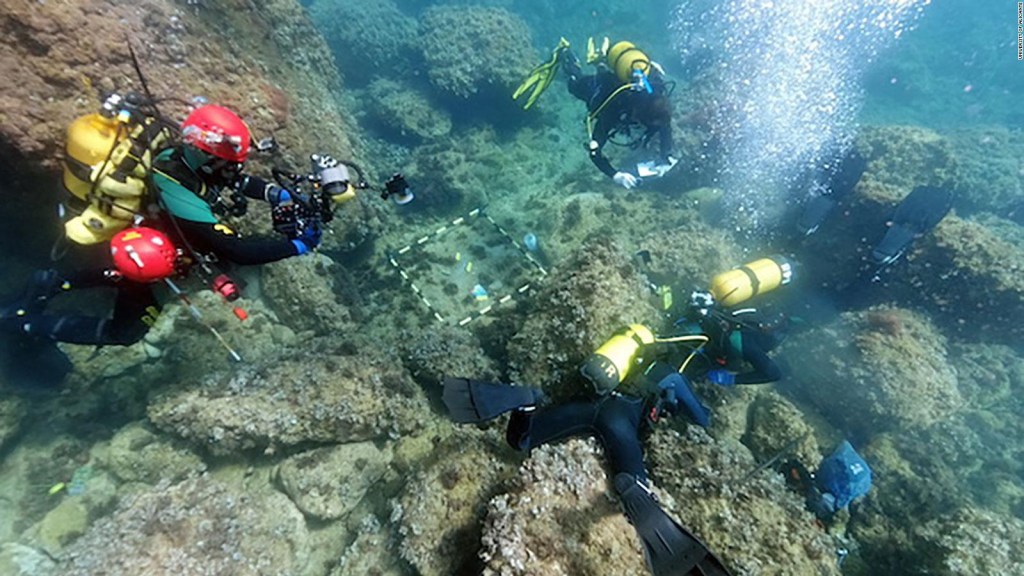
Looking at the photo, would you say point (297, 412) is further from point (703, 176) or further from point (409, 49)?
point (409, 49)

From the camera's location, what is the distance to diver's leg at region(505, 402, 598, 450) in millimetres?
4547

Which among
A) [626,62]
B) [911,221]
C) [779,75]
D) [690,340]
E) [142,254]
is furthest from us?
[779,75]

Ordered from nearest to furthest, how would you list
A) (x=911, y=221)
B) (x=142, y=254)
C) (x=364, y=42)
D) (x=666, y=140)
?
(x=142, y=254) < (x=911, y=221) < (x=666, y=140) < (x=364, y=42)

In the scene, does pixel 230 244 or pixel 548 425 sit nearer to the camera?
pixel 230 244

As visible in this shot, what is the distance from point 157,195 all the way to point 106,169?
0.36 meters

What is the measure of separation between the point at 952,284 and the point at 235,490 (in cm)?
1069

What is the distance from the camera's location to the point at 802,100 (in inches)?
594

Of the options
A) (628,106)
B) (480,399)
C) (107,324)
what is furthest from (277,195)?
(628,106)

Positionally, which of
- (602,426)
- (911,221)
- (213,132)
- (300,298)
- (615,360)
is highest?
(911,221)

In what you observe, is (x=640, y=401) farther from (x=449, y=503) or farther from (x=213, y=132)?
(x=213, y=132)

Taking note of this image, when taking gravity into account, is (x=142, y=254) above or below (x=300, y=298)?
above

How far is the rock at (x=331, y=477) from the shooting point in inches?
192

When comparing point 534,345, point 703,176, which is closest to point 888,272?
point 703,176

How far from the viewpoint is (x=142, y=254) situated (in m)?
3.94
